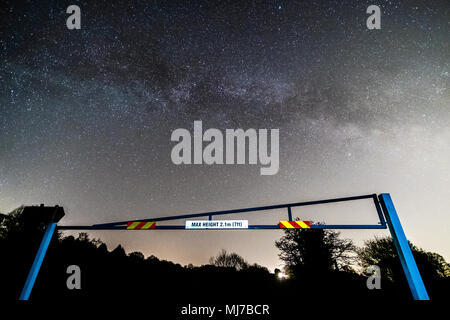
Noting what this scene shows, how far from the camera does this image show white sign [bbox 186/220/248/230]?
→ 639 centimetres

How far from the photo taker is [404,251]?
495 cm

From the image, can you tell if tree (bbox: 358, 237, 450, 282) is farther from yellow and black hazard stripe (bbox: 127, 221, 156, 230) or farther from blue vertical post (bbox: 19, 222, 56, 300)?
blue vertical post (bbox: 19, 222, 56, 300)

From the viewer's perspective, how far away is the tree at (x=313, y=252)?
27.6m

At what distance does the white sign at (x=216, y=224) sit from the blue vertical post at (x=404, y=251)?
3664 mm

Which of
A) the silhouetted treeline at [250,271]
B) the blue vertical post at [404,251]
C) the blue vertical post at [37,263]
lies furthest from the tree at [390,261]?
the blue vertical post at [37,263]

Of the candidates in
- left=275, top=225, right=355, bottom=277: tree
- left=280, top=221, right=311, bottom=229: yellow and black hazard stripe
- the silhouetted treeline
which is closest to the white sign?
left=280, top=221, right=311, bottom=229: yellow and black hazard stripe

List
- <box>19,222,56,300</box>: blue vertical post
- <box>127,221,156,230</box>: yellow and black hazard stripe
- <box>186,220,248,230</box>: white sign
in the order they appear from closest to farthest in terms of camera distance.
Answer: <box>19,222,56,300</box>: blue vertical post, <box>186,220,248,230</box>: white sign, <box>127,221,156,230</box>: yellow and black hazard stripe

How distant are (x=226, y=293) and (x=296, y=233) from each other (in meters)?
22.9

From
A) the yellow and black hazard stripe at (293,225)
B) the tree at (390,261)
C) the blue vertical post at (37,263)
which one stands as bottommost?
the blue vertical post at (37,263)

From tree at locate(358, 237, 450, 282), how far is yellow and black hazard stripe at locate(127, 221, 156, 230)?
34.7 meters

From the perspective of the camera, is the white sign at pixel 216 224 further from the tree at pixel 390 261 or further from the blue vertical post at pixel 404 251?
the tree at pixel 390 261

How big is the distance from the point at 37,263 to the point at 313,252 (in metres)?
29.4

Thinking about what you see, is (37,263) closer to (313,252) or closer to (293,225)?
(293,225)

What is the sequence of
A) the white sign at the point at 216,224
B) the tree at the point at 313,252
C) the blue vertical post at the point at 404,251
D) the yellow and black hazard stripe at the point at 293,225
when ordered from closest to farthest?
the blue vertical post at the point at 404,251 → the yellow and black hazard stripe at the point at 293,225 → the white sign at the point at 216,224 → the tree at the point at 313,252
